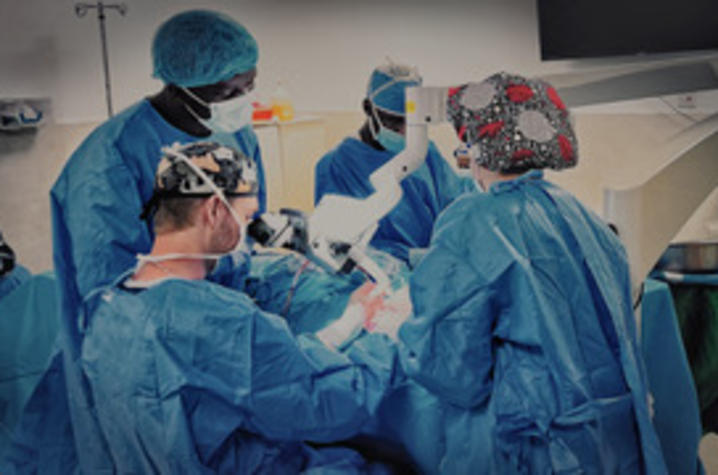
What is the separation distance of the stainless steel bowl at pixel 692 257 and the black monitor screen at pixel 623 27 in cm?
132

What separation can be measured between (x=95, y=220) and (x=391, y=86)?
3.83 feet

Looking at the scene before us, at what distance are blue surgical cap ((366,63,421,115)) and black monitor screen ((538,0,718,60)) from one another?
1.14m

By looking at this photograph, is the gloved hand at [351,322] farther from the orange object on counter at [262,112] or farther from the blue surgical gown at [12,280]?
the orange object on counter at [262,112]

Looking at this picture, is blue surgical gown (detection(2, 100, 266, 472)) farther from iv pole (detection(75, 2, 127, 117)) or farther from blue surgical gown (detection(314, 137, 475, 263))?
iv pole (detection(75, 2, 127, 117))

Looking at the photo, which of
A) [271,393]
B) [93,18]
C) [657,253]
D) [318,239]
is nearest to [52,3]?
[93,18]

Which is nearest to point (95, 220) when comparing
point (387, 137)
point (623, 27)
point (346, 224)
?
point (346, 224)

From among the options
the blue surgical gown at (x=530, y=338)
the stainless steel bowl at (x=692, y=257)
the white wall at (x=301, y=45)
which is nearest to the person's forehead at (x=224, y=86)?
the blue surgical gown at (x=530, y=338)

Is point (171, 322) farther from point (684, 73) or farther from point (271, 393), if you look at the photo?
point (684, 73)

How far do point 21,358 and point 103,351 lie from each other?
0.99 m

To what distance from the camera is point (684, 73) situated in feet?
5.33

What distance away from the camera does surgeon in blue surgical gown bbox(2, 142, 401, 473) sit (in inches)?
57.2

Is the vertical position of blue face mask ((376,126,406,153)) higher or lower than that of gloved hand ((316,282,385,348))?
higher

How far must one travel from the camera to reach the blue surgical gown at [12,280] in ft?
7.48

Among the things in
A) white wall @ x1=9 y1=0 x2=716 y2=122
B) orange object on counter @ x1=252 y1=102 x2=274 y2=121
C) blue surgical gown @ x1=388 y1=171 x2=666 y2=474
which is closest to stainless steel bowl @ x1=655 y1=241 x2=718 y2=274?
blue surgical gown @ x1=388 y1=171 x2=666 y2=474
